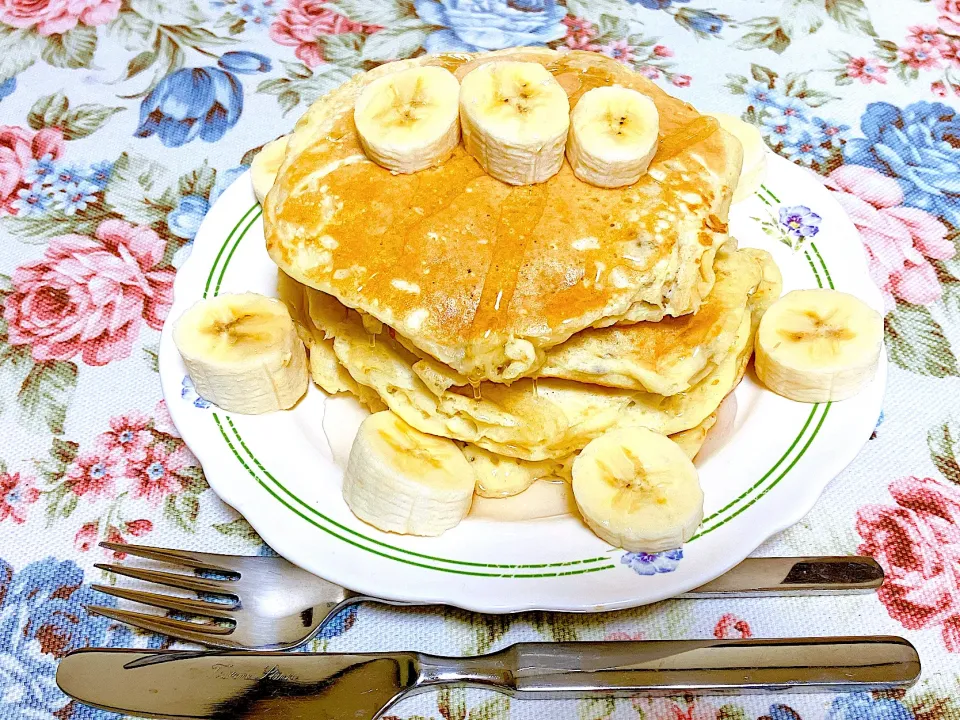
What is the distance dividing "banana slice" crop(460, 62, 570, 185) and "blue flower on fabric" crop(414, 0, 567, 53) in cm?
145

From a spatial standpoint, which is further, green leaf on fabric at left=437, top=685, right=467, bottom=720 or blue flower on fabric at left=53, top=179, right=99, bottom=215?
blue flower on fabric at left=53, top=179, right=99, bottom=215

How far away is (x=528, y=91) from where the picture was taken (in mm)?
1983

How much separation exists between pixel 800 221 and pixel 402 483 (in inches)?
51.7

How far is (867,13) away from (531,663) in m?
2.83

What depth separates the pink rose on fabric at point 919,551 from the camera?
212 centimetres

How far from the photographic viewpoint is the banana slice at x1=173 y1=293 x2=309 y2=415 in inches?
82.0

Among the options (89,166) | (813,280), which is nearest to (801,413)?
(813,280)

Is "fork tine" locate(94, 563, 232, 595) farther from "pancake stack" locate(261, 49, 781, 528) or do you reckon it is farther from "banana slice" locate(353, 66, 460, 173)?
"banana slice" locate(353, 66, 460, 173)

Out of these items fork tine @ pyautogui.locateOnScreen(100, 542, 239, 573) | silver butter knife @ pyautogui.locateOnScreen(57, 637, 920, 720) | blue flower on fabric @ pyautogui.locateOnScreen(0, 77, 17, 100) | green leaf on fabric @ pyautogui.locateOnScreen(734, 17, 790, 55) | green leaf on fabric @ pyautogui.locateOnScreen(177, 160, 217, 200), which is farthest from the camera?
green leaf on fabric @ pyautogui.locateOnScreen(734, 17, 790, 55)

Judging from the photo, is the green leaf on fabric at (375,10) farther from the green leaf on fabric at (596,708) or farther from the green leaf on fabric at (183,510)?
the green leaf on fabric at (596,708)

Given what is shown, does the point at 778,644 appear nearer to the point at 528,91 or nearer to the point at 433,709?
the point at 433,709

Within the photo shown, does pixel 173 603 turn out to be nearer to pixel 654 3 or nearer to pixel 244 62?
pixel 244 62

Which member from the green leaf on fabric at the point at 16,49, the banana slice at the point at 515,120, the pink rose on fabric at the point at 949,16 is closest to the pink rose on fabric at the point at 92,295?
the green leaf on fabric at the point at 16,49

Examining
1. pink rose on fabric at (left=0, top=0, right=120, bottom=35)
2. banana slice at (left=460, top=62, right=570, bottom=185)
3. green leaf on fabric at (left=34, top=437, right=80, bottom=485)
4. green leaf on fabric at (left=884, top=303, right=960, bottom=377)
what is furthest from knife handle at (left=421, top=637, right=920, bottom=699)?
pink rose on fabric at (left=0, top=0, right=120, bottom=35)
